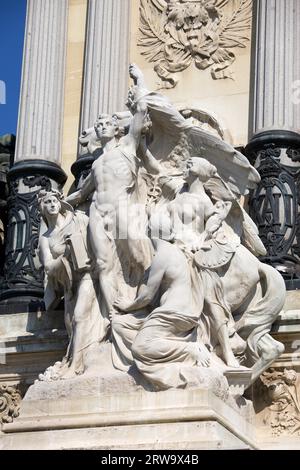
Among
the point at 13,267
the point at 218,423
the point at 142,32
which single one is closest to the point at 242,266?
the point at 218,423

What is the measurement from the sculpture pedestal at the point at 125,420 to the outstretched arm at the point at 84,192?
2112 millimetres

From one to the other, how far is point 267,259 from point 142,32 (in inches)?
138

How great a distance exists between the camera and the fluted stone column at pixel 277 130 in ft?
45.1

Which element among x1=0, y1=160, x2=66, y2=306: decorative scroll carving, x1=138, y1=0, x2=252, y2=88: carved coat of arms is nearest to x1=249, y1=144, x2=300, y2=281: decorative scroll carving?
x1=138, y1=0, x2=252, y2=88: carved coat of arms

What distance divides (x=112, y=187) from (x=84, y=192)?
0.56m

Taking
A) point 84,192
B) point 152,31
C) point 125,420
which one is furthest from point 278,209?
point 125,420

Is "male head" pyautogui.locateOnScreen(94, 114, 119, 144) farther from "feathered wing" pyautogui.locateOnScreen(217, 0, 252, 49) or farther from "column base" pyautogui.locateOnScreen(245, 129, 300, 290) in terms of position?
"feathered wing" pyautogui.locateOnScreen(217, 0, 252, 49)

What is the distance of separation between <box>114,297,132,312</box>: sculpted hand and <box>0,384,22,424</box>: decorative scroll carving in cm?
180

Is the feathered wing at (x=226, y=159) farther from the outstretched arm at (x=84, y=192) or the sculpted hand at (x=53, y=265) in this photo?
the sculpted hand at (x=53, y=265)

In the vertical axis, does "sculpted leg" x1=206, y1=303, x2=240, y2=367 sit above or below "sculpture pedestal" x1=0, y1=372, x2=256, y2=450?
above

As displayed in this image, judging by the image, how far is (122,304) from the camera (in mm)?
12570

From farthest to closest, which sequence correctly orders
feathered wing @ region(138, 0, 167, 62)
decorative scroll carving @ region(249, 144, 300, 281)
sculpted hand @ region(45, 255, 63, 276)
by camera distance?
feathered wing @ region(138, 0, 167, 62)
decorative scroll carving @ region(249, 144, 300, 281)
sculpted hand @ region(45, 255, 63, 276)

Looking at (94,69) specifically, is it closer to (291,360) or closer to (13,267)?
(13,267)

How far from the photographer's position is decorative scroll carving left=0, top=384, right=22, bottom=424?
13703 millimetres
